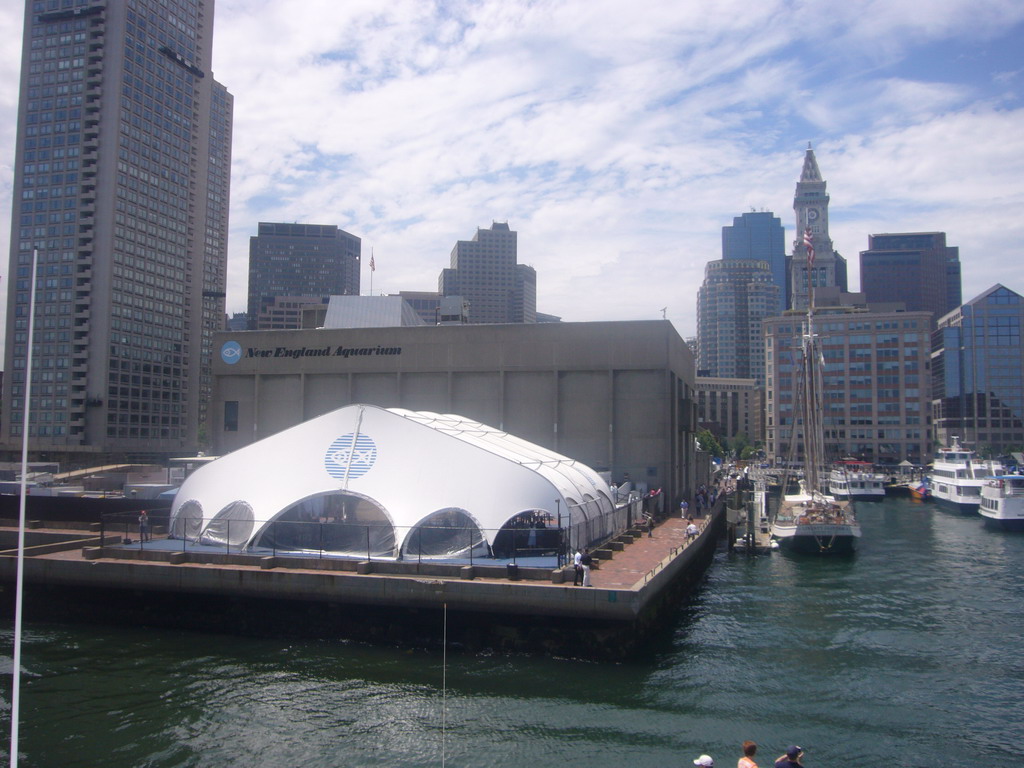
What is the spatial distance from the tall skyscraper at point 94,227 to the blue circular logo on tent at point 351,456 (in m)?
80.2

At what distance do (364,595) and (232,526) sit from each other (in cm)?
742

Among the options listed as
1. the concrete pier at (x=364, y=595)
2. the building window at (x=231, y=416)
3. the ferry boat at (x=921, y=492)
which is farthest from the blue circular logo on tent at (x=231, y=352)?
the ferry boat at (x=921, y=492)

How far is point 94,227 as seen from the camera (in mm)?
106938

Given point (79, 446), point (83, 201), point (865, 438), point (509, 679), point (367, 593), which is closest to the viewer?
point (509, 679)

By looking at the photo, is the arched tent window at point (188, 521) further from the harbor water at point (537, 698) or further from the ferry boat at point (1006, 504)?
the ferry boat at point (1006, 504)

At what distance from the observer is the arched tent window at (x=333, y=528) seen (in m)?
27.5

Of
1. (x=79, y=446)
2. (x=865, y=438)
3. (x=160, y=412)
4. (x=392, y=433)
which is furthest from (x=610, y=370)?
(x=865, y=438)

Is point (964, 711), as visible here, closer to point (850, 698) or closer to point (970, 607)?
point (850, 698)

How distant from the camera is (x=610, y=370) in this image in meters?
51.2

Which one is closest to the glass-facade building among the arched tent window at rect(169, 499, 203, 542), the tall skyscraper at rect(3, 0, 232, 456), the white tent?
the tall skyscraper at rect(3, 0, 232, 456)

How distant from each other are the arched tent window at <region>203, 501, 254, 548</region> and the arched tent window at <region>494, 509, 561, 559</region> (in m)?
8.86

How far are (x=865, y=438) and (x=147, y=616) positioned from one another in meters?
132

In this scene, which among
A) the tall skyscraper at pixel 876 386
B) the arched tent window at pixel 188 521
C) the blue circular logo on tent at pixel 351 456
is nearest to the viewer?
the blue circular logo on tent at pixel 351 456

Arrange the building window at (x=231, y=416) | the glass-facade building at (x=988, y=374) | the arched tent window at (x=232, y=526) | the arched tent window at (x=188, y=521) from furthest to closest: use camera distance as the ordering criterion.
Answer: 1. the glass-facade building at (x=988, y=374)
2. the building window at (x=231, y=416)
3. the arched tent window at (x=188, y=521)
4. the arched tent window at (x=232, y=526)
